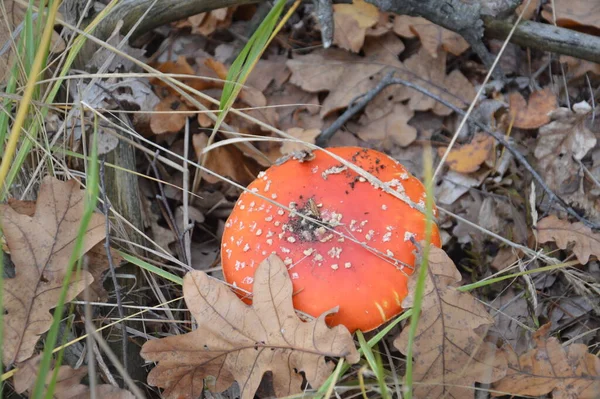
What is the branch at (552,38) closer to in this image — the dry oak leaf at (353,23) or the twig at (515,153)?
the twig at (515,153)

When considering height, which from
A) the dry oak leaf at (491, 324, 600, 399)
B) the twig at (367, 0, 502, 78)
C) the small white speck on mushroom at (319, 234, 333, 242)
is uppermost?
the twig at (367, 0, 502, 78)

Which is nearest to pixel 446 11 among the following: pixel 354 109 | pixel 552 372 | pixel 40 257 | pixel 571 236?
pixel 354 109

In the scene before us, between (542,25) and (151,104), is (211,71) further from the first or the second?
(542,25)

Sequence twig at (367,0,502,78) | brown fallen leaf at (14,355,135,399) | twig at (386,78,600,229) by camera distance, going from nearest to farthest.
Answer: brown fallen leaf at (14,355,135,399) < twig at (386,78,600,229) < twig at (367,0,502,78)

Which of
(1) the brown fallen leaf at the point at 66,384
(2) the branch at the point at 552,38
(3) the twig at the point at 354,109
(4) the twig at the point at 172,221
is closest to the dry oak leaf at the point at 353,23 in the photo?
(3) the twig at the point at 354,109

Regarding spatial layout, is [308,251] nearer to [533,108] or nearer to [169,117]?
[169,117]

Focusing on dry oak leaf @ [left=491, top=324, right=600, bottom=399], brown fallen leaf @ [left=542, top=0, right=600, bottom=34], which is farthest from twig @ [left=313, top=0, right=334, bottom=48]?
dry oak leaf @ [left=491, top=324, right=600, bottom=399]

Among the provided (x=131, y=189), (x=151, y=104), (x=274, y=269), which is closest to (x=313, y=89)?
(x=151, y=104)

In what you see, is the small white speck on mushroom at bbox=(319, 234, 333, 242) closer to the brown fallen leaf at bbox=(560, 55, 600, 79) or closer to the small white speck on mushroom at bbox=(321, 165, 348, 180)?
the small white speck on mushroom at bbox=(321, 165, 348, 180)
